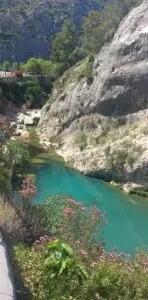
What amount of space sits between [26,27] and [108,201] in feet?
449

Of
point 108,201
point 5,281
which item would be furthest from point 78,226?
point 108,201

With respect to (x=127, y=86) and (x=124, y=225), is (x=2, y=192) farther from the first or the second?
(x=127, y=86)

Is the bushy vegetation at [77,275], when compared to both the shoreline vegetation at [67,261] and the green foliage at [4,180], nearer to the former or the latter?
the shoreline vegetation at [67,261]

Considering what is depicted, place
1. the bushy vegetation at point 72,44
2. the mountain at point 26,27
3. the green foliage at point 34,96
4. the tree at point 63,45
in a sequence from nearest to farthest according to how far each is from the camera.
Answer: the green foliage at point 34,96 → the bushy vegetation at point 72,44 → the tree at point 63,45 → the mountain at point 26,27

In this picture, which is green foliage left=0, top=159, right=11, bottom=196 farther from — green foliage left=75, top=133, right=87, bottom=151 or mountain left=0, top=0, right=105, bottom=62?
mountain left=0, top=0, right=105, bottom=62

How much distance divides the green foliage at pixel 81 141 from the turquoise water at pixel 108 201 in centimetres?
328

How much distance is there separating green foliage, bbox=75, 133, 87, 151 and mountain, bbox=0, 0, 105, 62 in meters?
94.3

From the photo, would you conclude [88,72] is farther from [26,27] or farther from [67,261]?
[26,27]

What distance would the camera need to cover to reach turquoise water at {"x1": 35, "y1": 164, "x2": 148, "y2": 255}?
33062 mm

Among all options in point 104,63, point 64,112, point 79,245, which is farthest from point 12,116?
point 79,245

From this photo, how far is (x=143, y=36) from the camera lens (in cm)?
5500

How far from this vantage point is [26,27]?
555ft

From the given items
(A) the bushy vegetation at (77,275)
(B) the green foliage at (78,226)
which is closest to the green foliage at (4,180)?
(B) the green foliage at (78,226)

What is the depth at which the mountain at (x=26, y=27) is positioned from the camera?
15500 cm
